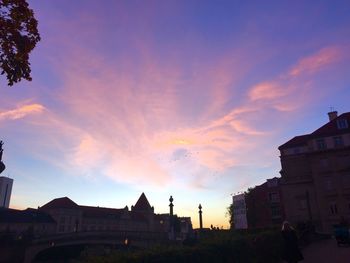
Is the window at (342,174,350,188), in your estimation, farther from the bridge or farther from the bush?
the bush

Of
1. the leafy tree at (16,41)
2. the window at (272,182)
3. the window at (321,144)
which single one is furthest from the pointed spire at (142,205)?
the leafy tree at (16,41)

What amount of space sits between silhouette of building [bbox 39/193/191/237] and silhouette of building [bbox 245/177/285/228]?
4433cm

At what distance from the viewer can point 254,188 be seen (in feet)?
271

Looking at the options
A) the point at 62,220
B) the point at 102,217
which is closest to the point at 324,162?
the point at 62,220

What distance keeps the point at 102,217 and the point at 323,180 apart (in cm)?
8693

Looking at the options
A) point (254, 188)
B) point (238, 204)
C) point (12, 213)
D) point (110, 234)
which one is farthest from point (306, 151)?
point (12, 213)

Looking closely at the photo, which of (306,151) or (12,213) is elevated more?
(306,151)

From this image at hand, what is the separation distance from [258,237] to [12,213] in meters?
91.9

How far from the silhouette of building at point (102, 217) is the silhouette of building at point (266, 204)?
145ft

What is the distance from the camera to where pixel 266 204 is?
3063 inches

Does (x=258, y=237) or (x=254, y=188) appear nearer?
(x=258, y=237)

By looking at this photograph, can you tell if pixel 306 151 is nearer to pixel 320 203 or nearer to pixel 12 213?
pixel 320 203

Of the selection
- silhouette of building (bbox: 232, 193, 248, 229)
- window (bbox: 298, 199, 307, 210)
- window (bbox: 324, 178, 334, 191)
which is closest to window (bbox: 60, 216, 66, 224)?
window (bbox: 298, 199, 307, 210)

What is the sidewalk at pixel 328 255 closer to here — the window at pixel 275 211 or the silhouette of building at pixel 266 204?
the silhouette of building at pixel 266 204
